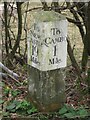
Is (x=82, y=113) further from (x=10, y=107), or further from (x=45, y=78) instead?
(x=10, y=107)

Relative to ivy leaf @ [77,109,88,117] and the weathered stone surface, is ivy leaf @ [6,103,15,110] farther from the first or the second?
ivy leaf @ [77,109,88,117]

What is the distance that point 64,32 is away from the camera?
339 centimetres

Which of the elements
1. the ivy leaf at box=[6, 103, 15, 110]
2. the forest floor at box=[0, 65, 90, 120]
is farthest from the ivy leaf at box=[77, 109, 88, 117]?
the ivy leaf at box=[6, 103, 15, 110]

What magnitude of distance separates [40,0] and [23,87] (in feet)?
3.51

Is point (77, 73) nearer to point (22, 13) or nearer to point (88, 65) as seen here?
point (88, 65)

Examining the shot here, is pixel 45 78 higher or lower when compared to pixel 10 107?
higher

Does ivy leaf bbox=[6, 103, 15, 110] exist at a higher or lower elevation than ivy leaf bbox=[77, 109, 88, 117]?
higher

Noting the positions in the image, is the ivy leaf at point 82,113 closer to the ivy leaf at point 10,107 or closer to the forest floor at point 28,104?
the forest floor at point 28,104

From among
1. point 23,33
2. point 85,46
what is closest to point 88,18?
point 85,46

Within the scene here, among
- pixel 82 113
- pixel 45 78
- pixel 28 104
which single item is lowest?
pixel 82 113

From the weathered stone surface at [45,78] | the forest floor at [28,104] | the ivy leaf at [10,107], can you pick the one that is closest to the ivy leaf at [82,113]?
the forest floor at [28,104]

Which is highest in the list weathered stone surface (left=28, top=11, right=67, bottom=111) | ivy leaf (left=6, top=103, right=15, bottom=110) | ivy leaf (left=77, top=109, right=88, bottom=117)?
weathered stone surface (left=28, top=11, right=67, bottom=111)

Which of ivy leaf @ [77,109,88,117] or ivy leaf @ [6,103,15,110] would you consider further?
ivy leaf @ [6,103,15,110]

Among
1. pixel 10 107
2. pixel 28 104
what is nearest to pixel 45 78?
pixel 28 104
